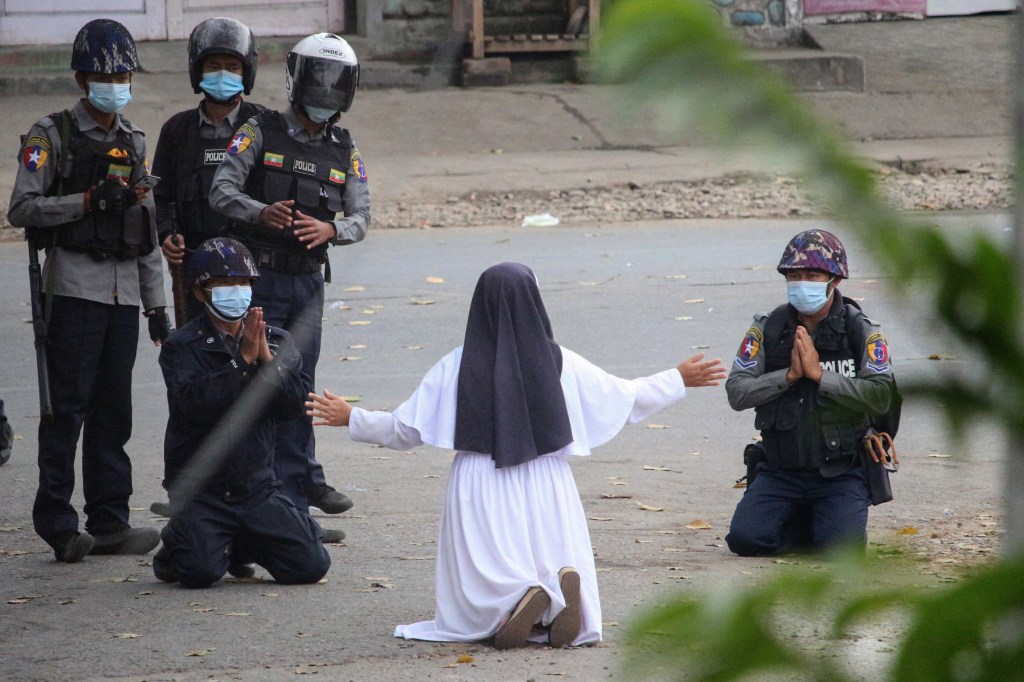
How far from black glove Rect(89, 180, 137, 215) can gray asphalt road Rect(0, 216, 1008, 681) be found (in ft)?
4.68

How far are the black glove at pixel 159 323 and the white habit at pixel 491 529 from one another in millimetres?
1371

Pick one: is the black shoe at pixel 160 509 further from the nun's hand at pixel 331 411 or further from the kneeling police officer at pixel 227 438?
the nun's hand at pixel 331 411

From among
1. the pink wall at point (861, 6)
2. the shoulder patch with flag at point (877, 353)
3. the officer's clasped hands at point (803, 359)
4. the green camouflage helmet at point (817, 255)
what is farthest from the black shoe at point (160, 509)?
the pink wall at point (861, 6)

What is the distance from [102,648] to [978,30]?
18.3 metres

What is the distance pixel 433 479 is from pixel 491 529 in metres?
2.48

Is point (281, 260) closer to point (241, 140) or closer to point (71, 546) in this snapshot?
point (241, 140)

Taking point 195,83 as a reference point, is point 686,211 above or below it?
below

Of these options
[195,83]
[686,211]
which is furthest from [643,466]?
[686,211]

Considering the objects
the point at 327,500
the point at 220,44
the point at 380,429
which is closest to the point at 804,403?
the point at 380,429

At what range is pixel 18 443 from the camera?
25.0 ft

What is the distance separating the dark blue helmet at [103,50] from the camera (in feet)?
18.2

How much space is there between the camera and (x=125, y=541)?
571 cm

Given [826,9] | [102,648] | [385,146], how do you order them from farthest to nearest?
[826,9] < [385,146] < [102,648]

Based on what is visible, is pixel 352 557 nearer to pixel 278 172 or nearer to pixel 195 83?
pixel 278 172
